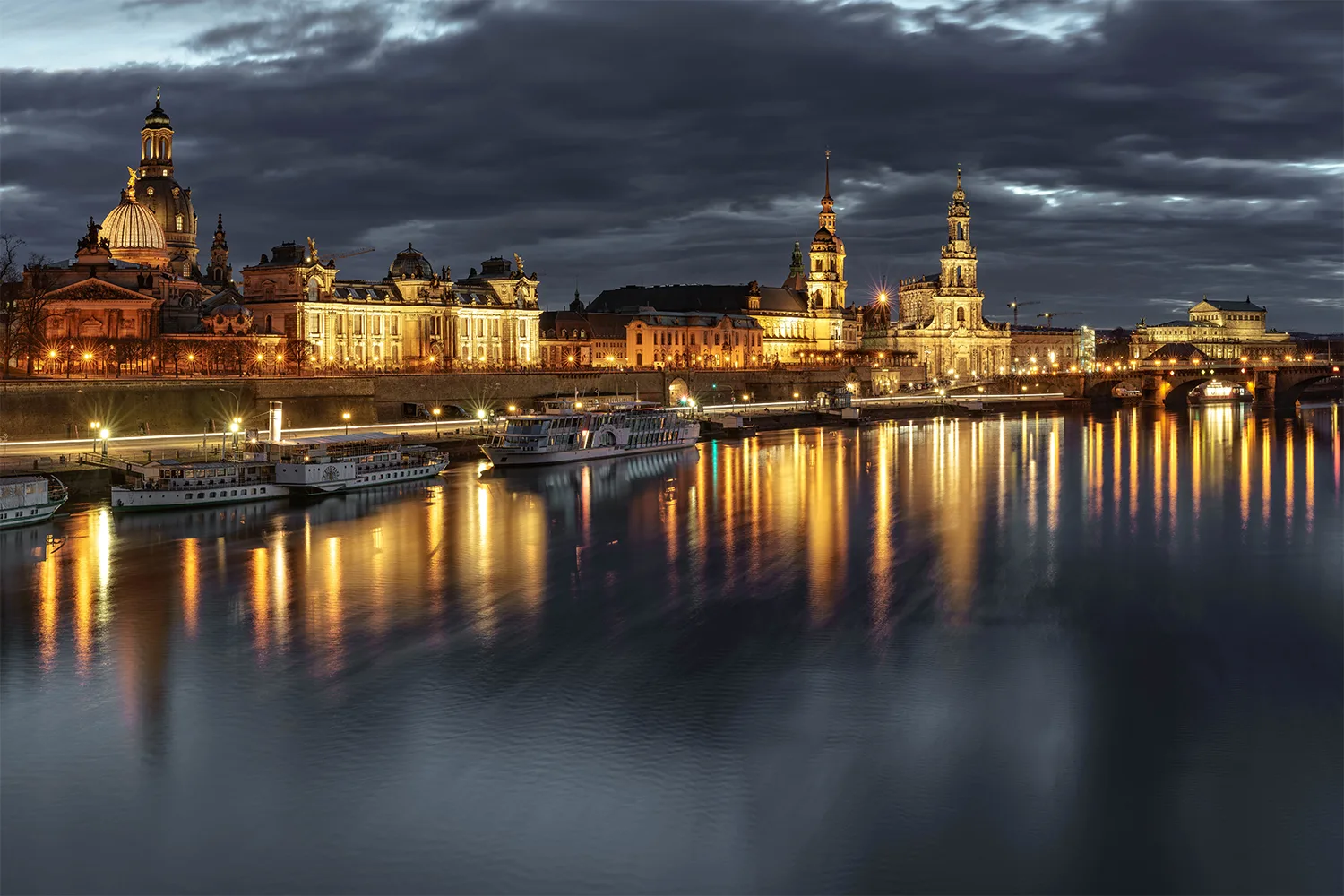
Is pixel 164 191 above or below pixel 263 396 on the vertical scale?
above

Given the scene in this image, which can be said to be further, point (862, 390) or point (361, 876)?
point (862, 390)

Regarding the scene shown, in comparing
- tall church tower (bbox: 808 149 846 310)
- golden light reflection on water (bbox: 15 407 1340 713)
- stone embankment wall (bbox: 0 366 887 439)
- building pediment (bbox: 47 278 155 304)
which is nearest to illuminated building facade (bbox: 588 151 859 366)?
tall church tower (bbox: 808 149 846 310)

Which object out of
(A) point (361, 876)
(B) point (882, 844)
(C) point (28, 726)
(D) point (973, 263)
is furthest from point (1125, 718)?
(D) point (973, 263)

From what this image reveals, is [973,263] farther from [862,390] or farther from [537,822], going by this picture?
[537,822]

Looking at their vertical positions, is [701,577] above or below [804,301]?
below

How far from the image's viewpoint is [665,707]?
2381 centimetres

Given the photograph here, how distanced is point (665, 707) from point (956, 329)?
173907 millimetres

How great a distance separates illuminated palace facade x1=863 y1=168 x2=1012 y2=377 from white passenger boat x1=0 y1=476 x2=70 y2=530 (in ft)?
499

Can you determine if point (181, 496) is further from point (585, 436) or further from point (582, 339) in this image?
point (582, 339)

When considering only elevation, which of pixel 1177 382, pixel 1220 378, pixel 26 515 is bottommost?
pixel 26 515

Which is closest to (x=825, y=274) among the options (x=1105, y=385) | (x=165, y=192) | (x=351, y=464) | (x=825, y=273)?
(x=825, y=273)

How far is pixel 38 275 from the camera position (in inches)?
3346

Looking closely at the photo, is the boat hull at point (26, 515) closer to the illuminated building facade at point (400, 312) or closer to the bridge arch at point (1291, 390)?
the illuminated building facade at point (400, 312)

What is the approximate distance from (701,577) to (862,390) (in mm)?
117042
